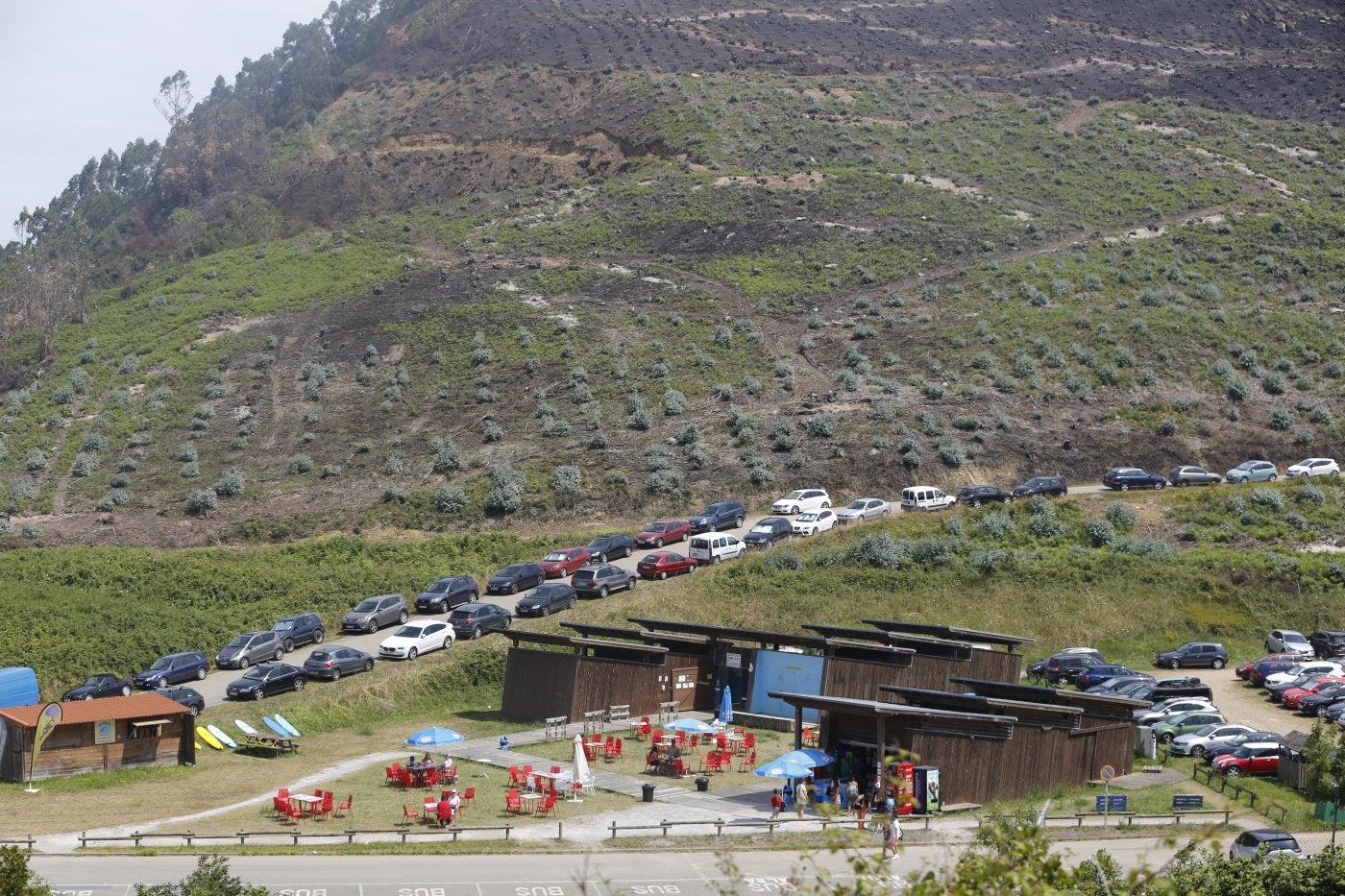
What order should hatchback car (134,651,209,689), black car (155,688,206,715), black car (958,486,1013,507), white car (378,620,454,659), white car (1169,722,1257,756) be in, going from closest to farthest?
white car (1169,722,1257,756)
black car (155,688,206,715)
hatchback car (134,651,209,689)
white car (378,620,454,659)
black car (958,486,1013,507)

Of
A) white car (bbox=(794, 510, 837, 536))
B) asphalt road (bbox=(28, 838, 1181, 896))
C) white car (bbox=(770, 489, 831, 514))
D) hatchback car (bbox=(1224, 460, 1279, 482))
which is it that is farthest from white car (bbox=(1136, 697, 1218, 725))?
hatchback car (bbox=(1224, 460, 1279, 482))

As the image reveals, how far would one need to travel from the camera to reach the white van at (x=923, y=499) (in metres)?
63.0

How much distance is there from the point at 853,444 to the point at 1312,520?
22614 mm

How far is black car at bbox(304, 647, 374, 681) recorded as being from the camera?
45.1 metres

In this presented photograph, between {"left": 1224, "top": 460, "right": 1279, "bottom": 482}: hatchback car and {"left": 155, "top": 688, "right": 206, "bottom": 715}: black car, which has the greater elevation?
{"left": 1224, "top": 460, "right": 1279, "bottom": 482}: hatchback car

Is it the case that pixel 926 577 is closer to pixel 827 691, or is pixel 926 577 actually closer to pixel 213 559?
pixel 827 691

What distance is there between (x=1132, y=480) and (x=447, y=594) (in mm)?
33935

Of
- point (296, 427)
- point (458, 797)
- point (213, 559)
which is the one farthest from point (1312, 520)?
point (296, 427)

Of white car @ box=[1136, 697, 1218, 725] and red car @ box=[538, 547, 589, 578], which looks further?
red car @ box=[538, 547, 589, 578]

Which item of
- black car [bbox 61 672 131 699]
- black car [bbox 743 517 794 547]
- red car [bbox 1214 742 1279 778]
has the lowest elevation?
red car [bbox 1214 742 1279 778]

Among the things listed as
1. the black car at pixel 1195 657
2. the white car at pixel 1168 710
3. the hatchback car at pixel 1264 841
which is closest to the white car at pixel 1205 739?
the white car at pixel 1168 710

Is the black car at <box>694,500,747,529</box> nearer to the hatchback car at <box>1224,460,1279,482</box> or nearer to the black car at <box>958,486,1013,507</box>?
the black car at <box>958,486,1013,507</box>

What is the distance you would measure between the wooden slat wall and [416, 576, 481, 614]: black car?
27.8 ft

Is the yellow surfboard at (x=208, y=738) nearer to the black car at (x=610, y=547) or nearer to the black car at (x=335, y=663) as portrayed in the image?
the black car at (x=335, y=663)
